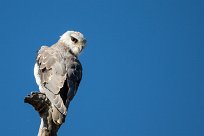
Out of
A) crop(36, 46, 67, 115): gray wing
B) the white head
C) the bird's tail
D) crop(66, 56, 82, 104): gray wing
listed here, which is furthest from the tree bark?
the white head

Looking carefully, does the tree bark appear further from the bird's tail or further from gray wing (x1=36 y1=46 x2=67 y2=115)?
gray wing (x1=36 y1=46 x2=67 y2=115)

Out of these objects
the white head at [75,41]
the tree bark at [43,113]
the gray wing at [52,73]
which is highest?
the white head at [75,41]

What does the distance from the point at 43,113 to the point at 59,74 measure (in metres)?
1.77

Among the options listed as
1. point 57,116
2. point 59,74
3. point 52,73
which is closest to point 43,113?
point 57,116

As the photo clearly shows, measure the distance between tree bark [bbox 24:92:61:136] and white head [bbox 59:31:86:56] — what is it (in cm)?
384

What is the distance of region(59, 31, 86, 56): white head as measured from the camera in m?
12.2

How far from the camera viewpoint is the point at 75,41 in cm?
1233

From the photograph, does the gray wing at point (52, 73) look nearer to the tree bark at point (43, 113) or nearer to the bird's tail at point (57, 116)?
the bird's tail at point (57, 116)

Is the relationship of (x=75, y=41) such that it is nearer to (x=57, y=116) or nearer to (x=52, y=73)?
(x=52, y=73)

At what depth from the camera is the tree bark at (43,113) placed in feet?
25.9

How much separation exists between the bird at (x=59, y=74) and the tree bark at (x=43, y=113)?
85 millimetres

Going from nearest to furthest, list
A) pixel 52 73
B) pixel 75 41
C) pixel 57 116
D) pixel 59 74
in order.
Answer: pixel 57 116
pixel 59 74
pixel 52 73
pixel 75 41

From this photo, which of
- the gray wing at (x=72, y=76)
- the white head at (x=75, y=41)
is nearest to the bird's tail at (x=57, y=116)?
the gray wing at (x=72, y=76)

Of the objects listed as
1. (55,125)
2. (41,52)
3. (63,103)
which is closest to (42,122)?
(55,125)
